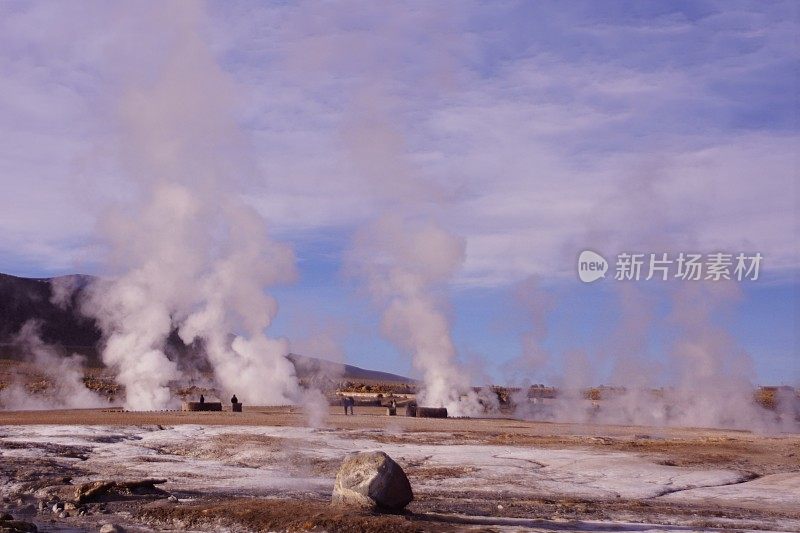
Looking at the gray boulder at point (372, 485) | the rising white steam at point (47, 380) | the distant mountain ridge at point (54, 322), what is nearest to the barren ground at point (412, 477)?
the gray boulder at point (372, 485)

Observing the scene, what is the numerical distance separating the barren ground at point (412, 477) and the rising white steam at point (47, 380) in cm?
2705

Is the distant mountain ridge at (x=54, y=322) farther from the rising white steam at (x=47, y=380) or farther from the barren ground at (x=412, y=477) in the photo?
the barren ground at (x=412, y=477)

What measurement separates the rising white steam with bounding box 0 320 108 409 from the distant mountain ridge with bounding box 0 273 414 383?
1.35m

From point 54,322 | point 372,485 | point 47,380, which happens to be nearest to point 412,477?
point 372,485

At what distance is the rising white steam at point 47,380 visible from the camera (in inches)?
2432

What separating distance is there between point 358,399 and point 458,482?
45.1 m

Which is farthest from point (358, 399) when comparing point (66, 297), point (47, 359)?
point (66, 297)

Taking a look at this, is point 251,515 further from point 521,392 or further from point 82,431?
point 521,392

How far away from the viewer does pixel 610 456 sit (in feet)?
86.2

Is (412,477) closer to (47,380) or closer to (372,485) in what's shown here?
(372,485)

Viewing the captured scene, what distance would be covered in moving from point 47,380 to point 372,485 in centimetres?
7462

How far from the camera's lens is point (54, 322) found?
132 meters

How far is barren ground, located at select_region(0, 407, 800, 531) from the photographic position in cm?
1579

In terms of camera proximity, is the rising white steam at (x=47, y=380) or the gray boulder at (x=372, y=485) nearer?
the gray boulder at (x=372, y=485)
